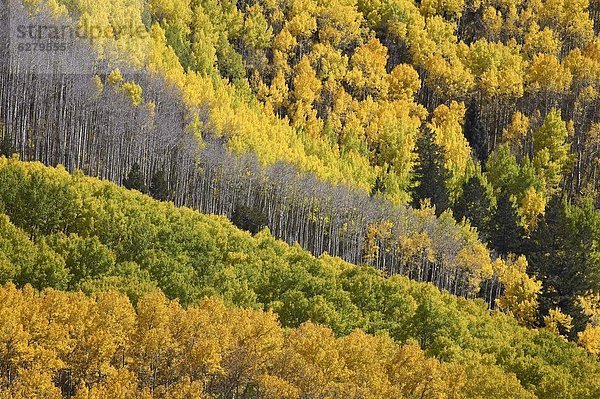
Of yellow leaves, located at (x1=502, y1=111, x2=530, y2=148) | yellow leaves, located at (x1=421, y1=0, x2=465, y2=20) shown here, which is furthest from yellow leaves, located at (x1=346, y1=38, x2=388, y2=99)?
yellow leaves, located at (x1=421, y1=0, x2=465, y2=20)

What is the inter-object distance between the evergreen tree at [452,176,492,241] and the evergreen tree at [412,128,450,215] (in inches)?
90.3

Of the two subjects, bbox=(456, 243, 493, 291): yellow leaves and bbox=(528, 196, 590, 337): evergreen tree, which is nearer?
bbox=(528, 196, 590, 337): evergreen tree

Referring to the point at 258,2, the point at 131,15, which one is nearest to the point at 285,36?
the point at 258,2

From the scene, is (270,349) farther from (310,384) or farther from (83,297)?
(83,297)

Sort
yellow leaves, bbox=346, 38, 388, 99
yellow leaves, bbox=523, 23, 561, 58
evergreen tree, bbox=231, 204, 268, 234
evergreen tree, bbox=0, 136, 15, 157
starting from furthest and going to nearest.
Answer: yellow leaves, bbox=523, 23, 561, 58
yellow leaves, bbox=346, 38, 388, 99
evergreen tree, bbox=231, 204, 268, 234
evergreen tree, bbox=0, 136, 15, 157

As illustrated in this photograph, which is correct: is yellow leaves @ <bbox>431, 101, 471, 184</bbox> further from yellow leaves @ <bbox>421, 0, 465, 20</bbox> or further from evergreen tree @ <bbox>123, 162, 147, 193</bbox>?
evergreen tree @ <bbox>123, 162, 147, 193</bbox>

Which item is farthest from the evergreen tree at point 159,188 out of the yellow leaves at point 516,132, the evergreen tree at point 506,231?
the yellow leaves at point 516,132

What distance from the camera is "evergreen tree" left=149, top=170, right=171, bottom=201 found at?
95312 mm

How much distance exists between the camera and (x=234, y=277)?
73.2 meters

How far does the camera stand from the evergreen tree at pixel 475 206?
116 meters

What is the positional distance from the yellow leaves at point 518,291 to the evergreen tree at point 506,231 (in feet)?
36.2

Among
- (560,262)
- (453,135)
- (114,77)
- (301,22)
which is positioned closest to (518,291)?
(560,262)

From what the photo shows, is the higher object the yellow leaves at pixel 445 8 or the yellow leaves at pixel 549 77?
the yellow leaves at pixel 445 8

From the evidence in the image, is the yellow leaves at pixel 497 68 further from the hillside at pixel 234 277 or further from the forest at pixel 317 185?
the hillside at pixel 234 277
